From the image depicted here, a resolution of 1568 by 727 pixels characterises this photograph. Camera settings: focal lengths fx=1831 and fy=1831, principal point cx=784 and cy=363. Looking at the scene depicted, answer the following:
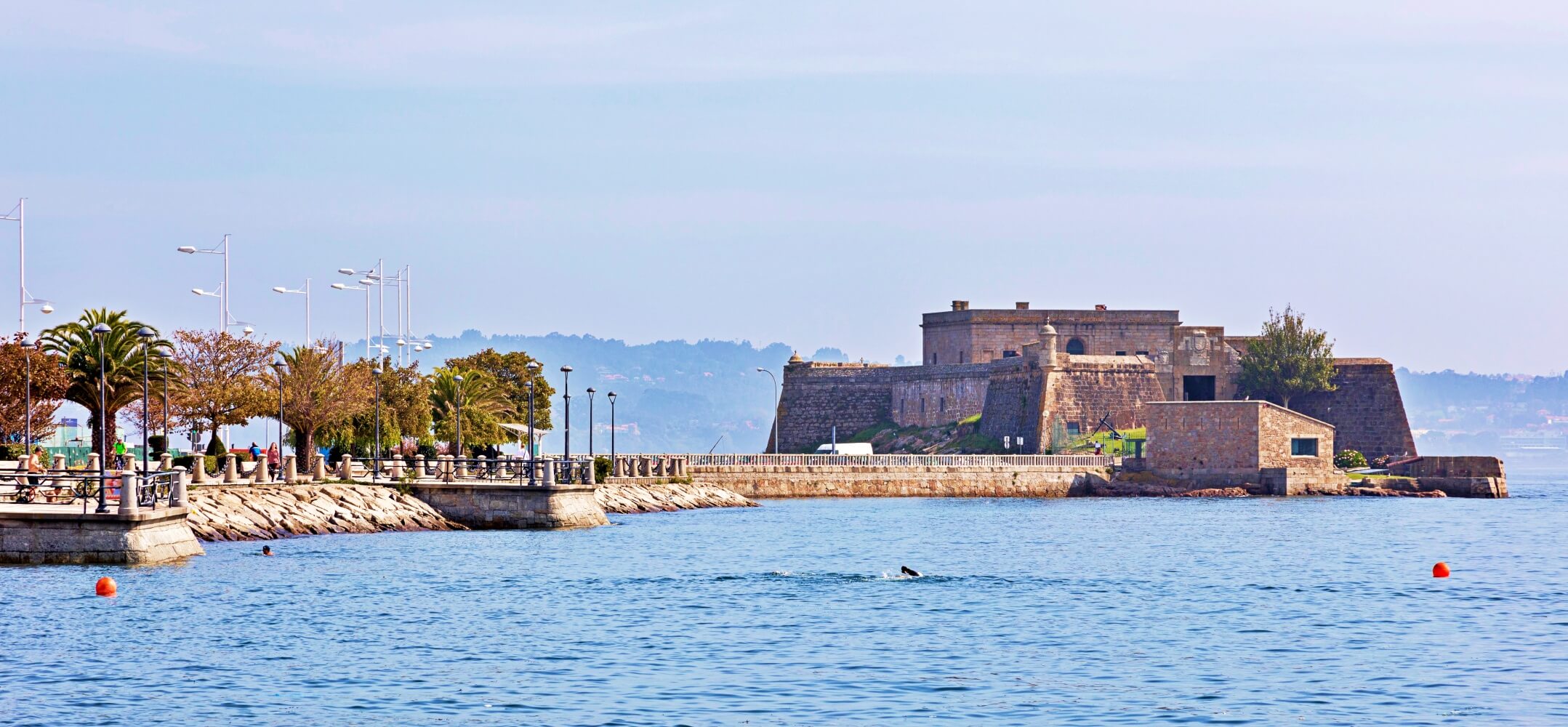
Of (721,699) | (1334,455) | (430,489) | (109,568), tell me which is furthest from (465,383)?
(721,699)

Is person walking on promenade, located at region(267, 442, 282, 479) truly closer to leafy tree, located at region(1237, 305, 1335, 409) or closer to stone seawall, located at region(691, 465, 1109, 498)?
stone seawall, located at region(691, 465, 1109, 498)

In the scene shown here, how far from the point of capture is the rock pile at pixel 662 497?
6681 centimetres

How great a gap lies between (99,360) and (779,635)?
99.3ft

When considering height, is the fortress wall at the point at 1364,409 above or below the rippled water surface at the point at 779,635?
above

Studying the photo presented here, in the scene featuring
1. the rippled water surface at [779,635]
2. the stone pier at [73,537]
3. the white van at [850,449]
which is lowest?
the rippled water surface at [779,635]

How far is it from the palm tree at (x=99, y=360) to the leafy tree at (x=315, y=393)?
6041 millimetres

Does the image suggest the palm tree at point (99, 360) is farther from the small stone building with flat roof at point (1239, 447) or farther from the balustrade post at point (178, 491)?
the small stone building with flat roof at point (1239, 447)

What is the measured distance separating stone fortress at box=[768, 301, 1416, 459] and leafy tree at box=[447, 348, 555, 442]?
78.8 feet

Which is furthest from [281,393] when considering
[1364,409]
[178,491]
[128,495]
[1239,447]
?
[1364,409]

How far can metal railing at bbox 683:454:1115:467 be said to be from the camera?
8619 cm

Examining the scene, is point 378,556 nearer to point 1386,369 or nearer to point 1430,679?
point 1430,679

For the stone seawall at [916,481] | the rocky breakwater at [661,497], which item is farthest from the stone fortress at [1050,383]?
the rocky breakwater at [661,497]

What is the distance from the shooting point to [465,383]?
75000 mm

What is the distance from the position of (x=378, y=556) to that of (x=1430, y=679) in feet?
82.0
